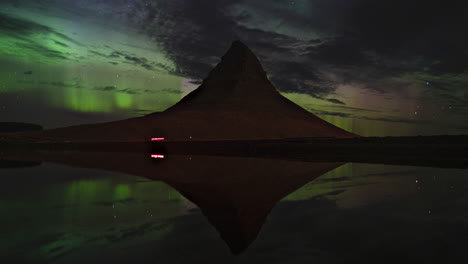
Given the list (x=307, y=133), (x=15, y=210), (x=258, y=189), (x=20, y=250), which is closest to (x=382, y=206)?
(x=258, y=189)

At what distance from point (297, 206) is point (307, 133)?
107 m

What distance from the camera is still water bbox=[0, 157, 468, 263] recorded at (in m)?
5.36

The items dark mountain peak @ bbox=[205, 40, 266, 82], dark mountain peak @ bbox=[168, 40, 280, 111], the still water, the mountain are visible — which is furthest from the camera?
dark mountain peak @ bbox=[205, 40, 266, 82]

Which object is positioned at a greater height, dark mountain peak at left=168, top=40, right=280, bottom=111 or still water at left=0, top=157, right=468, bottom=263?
dark mountain peak at left=168, top=40, right=280, bottom=111

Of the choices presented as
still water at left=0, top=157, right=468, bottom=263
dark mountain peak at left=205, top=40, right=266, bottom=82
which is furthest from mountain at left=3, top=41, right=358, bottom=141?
still water at left=0, top=157, right=468, bottom=263

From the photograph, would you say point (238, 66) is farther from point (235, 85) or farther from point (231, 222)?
point (231, 222)

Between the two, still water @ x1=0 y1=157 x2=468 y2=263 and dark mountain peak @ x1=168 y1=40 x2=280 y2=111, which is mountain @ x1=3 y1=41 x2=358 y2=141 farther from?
still water @ x1=0 y1=157 x2=468 y2=263

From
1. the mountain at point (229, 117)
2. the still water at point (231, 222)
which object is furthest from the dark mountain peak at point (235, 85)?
the still water at point (231, 222)

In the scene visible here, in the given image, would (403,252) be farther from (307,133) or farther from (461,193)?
(307,133)

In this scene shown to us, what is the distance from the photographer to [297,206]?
9.23 metres

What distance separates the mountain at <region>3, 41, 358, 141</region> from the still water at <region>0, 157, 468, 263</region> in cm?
8426

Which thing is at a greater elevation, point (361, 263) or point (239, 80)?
point (239, 80)

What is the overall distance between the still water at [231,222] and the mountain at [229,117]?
84260 millimetres

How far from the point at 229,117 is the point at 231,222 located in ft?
343
